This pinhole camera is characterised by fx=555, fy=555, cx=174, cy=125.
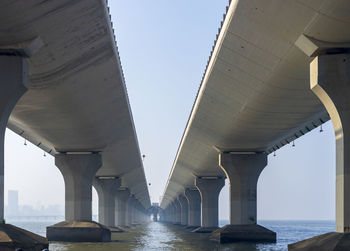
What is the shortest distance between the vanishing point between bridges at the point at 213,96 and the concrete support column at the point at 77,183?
111mm

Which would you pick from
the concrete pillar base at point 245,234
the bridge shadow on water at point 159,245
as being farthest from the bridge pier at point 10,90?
the concrete pillar base at point 245,234

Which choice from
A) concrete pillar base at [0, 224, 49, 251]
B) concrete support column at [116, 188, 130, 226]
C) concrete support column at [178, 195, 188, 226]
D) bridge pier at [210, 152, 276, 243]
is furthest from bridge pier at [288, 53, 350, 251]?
concrete support column at [178, 195, 188, 226]

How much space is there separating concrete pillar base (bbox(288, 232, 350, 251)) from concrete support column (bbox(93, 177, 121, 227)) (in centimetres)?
6324

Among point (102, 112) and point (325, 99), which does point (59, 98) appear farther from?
point (325, 99)

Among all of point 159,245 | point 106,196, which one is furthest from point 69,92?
point 106,196

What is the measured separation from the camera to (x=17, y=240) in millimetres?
25484

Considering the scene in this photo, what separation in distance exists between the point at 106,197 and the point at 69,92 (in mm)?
53250

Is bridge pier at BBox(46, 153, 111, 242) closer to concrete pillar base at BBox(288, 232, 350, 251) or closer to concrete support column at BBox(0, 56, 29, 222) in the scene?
concrete support column at BBox(0, 56, 29, 222)

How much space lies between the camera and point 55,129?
49.2 meters

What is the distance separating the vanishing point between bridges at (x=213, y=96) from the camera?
79.4 feet

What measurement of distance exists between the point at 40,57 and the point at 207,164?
46.7 m

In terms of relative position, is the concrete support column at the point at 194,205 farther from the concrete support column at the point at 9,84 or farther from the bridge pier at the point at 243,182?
the concrete support column at the point at 9,84

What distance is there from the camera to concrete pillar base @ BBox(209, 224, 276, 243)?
53.4 metres

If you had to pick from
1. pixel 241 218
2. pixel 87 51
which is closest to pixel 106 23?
pixel 87 51
